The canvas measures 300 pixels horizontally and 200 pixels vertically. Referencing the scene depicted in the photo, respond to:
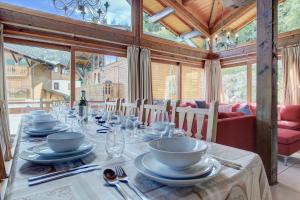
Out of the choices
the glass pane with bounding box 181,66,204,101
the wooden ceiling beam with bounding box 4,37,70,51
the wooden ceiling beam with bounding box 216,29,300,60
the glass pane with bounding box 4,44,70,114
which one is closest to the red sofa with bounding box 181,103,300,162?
the wooden ceiling beam with bounding box 216,29,300,60

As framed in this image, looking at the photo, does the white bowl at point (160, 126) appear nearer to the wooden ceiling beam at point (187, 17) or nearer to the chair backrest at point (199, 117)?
the chair backrest at point (199, 117)

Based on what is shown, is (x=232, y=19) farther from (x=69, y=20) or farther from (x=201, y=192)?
(x=201, y=192)

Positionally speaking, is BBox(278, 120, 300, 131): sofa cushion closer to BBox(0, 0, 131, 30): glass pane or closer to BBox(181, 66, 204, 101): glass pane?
BBox(181, 66, 204, 101): glass pane

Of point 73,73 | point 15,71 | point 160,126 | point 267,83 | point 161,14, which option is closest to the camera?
point 160,126

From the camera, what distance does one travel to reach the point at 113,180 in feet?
2.08

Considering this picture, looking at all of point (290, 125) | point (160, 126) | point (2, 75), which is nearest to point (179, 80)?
point (290, 125)

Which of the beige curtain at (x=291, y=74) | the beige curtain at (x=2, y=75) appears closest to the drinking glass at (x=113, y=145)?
the beige curtain at (x=2, y=75)

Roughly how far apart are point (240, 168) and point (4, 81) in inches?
156

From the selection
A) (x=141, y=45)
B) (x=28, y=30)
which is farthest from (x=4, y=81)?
(x=141, y=45)

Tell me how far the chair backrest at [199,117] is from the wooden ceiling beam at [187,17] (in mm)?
4552

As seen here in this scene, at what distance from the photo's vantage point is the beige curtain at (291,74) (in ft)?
15.4

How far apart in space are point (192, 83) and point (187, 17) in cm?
207

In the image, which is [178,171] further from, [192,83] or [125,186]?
[192,83]

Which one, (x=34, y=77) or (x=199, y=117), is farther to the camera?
(x=34, y=77)
